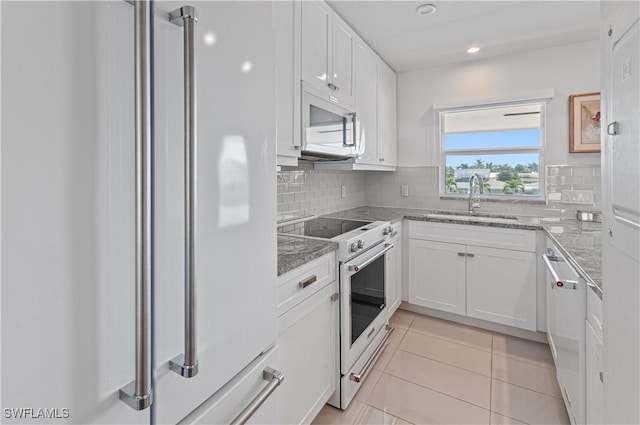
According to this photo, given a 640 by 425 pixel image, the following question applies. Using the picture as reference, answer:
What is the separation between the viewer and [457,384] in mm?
2039

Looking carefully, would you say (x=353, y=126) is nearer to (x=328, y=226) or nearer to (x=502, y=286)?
(x=328, y=226)

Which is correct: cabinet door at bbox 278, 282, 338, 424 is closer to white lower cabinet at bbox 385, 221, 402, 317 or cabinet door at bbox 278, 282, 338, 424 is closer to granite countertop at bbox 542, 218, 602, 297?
white lower cabinet at bbox 385, 221, 402, 317

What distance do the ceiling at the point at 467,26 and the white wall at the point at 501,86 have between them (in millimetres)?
115

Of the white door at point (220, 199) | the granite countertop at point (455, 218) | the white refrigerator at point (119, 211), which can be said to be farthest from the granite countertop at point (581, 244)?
the white refrigerator at point (119, 211)

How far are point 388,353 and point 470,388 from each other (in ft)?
1.94

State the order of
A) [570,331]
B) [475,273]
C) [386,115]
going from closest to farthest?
[570,331] < [475,273] < [386,115]

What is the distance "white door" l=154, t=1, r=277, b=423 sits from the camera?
699mm

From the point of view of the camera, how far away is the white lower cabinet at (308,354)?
136cm

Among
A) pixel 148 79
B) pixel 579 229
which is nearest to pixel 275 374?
pixel 148 79

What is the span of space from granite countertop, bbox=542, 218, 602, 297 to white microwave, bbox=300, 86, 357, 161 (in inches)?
56.2

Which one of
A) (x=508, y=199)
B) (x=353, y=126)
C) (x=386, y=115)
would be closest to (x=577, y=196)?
(x=508, y=199)

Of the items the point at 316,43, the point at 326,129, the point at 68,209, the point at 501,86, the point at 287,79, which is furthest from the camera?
the point at 501,86

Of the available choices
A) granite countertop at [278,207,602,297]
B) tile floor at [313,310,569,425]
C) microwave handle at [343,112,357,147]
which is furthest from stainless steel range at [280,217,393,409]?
microwave handle at [343,112,357,147]

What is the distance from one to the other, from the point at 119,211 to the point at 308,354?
119cm
